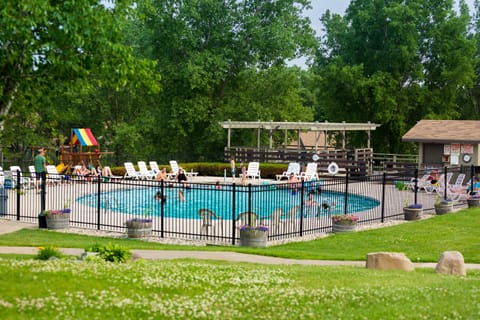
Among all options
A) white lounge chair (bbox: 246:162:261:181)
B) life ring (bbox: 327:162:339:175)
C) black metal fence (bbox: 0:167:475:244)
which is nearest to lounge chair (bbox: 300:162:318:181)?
life ring (bbox: 327:162:339:175)

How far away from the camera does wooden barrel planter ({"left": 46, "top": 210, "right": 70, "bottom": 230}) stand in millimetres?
18750

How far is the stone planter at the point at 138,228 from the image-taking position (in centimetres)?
1764

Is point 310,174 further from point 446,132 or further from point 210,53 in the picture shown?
point 210,53

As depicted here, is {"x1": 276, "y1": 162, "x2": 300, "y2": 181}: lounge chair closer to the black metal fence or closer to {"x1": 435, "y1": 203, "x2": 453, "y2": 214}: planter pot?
the black metal fence

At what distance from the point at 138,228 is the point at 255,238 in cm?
331

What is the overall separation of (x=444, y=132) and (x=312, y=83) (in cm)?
2090

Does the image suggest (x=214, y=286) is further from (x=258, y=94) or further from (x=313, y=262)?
(x=258, y=94)

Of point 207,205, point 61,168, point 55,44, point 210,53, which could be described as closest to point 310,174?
point 207,205

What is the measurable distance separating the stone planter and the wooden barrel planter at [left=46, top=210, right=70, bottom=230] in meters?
2.28

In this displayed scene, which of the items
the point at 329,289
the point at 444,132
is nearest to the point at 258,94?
the point at 444,132

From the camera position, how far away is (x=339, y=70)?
169ft

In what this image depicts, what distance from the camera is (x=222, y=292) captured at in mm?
9086

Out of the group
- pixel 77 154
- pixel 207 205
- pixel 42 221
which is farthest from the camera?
pixel 77 154

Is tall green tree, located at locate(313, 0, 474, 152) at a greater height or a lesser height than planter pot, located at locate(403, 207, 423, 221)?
greater
